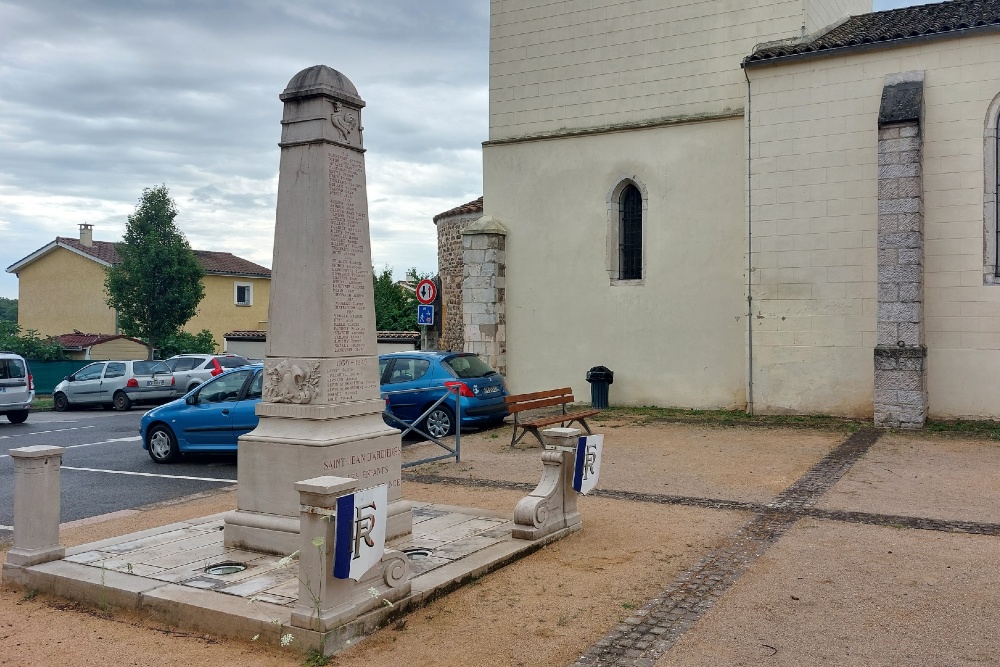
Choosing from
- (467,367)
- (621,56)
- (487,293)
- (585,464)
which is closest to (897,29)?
(621,56)

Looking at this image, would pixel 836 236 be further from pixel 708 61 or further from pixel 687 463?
pixel 687 463

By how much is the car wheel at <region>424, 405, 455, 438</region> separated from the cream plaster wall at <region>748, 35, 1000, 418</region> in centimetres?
578

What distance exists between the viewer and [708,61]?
16.9 m

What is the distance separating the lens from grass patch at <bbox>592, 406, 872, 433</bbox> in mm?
14312

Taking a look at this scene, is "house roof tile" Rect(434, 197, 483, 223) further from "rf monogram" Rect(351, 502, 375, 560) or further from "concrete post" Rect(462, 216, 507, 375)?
"rf monogram" Rect(351, 502, 375, 560)

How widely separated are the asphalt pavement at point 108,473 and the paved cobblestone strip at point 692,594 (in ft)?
19.8

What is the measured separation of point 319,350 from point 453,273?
802 inches

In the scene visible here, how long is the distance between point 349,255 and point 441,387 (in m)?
6.87

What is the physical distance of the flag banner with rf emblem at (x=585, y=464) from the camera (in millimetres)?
7301

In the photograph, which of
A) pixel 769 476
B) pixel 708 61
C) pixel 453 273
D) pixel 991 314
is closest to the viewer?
pixel 769 476

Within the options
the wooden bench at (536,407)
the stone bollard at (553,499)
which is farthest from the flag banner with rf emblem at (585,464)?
the wooden bench at (536,407)

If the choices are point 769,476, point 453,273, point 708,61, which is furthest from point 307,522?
point 453,273

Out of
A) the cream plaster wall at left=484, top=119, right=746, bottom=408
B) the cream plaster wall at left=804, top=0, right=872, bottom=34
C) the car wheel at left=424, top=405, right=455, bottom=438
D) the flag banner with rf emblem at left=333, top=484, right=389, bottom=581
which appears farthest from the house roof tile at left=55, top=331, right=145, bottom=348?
the flag banner with rf emblem at left=333, top=484, right=389, bottom=581

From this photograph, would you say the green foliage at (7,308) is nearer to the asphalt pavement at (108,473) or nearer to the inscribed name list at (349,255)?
the asphalt pavement at (108,473)
